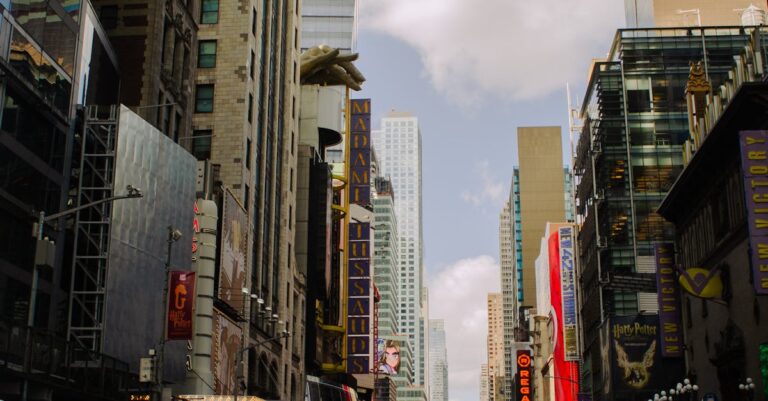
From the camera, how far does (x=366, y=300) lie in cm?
11294

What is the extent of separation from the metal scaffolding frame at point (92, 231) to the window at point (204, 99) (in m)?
22.1

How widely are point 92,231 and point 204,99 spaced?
83.4 ft

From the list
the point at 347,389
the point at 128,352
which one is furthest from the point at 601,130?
the point at 128,352

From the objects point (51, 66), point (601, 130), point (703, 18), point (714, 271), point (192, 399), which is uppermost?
point (703, 18)

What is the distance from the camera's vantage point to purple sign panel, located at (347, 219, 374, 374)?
111125mm

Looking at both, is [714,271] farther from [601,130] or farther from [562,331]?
[562,331]

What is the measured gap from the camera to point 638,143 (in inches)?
3406

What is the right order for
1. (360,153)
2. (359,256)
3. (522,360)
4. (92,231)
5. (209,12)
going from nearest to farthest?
1. (92,231)
2. (209,12)
3. (359,256)
4. (360,153)
5. (522,360)

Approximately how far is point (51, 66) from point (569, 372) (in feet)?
329

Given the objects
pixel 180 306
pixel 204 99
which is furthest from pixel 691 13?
pixel 180 306

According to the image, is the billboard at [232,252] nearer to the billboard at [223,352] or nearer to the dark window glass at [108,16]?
the billboard at [223,352]

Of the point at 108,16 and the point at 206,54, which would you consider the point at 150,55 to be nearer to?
the point at 108,16

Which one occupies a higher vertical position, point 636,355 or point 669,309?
point 669,309

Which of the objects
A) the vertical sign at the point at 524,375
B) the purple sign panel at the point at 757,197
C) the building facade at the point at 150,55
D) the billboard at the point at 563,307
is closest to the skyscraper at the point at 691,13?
the billboard at the point at 563,307
